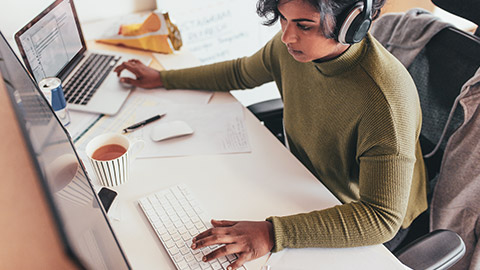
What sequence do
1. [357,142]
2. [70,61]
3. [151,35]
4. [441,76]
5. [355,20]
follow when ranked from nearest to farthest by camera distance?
[355,20] → [357,142] → [441,76] → [70,61] → [151,35]

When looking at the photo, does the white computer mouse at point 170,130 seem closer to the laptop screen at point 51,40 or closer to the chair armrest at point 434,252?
the laptop screen at point 51,40

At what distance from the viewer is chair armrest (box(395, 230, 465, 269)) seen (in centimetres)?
83

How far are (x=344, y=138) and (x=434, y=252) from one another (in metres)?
0.30

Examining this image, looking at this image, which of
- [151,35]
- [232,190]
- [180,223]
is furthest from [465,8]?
[151,35]

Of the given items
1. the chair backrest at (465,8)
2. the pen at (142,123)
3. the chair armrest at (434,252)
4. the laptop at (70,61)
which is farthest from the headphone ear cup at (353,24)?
the laptop at (70,61)

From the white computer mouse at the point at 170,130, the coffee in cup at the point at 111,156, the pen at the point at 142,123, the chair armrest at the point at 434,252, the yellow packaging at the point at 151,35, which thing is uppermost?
the yellow packaging at the point at 151,35

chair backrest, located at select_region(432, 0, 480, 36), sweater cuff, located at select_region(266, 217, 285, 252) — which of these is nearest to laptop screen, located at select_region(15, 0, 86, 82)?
sweater cuff, located at select_region(266, 217, 285, 252)

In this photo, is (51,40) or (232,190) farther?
(51,40)

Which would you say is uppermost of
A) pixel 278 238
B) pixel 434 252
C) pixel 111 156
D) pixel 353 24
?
pixel 353 24

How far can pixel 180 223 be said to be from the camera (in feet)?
2.76

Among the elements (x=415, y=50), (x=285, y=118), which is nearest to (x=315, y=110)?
(x=285, y=118)

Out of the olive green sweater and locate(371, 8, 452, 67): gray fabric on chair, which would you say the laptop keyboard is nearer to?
the olive green sweater

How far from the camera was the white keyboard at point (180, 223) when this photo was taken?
77 centimetres

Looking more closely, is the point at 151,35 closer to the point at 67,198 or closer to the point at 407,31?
the point at 407,31
